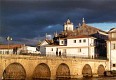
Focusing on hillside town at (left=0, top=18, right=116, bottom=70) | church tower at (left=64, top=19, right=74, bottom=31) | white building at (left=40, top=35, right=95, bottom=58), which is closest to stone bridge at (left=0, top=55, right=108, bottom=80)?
hillside town at (left=0, top=18, right=116, bottom=70)

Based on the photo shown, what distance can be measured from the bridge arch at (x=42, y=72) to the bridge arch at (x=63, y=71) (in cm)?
429

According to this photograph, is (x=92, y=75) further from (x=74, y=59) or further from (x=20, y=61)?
(x=20, y=61)

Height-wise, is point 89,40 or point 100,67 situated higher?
point 89,40

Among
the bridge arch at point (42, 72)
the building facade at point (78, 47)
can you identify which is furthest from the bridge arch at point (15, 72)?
the building facade at point (78, 47)

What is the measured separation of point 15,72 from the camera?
4934 centimetres

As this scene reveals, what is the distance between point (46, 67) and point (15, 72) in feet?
32.0

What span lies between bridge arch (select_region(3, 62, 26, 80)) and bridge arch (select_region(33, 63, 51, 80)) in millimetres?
4779

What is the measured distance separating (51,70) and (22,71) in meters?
9.59

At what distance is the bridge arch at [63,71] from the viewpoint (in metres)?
63.5

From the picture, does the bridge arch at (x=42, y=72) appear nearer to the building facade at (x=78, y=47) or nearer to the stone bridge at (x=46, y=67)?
the stone bridge at (x=46, y=67)

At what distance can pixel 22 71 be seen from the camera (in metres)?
50.4

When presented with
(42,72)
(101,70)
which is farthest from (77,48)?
(42,72)

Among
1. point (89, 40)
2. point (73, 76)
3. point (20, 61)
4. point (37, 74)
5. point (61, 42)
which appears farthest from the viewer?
point (61, 42)

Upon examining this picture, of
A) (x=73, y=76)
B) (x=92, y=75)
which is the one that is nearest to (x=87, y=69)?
(x=92, y=75)
